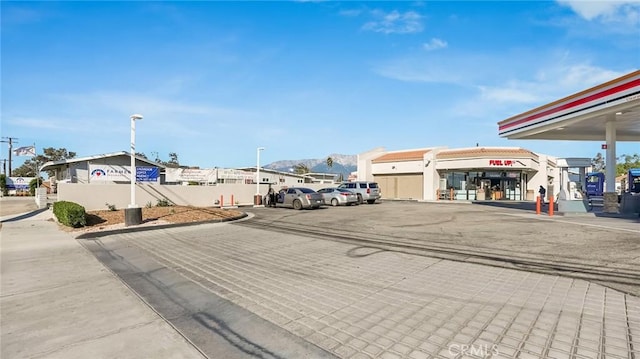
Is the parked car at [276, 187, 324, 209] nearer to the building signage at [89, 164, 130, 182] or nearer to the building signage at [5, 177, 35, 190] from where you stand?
the building signage at [89, 164, 130, 182]

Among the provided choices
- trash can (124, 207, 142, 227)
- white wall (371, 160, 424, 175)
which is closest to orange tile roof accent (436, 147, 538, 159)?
white wall (371, 160, 424, 175)

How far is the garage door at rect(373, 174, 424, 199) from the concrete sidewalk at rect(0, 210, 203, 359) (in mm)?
34840

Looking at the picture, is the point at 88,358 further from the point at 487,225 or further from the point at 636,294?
the point at 487,225

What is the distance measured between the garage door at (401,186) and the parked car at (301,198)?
62.8ft

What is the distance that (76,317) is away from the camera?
14.6ft

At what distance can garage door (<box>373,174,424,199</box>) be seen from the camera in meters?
38.7

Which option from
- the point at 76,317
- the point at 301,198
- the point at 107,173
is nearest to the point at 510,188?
the point at 301,198

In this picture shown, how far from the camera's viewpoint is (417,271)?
6.63 metres

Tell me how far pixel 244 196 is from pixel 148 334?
26.3m

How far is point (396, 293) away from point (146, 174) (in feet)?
76.1

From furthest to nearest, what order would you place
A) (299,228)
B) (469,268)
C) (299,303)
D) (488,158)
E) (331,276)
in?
1. (488,158)
2. (299,228)
3. (469,268)
4. (331,276)
5. (299,303)

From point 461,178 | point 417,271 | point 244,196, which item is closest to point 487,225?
→ point 417,271

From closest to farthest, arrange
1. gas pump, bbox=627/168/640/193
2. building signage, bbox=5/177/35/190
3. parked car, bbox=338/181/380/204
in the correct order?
parked car, bbox=338/181/380/204
gas pump, bbox=627/168/640/193
building signage, bbox=5/177/35/190

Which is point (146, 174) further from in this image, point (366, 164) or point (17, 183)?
point (17, 183)
